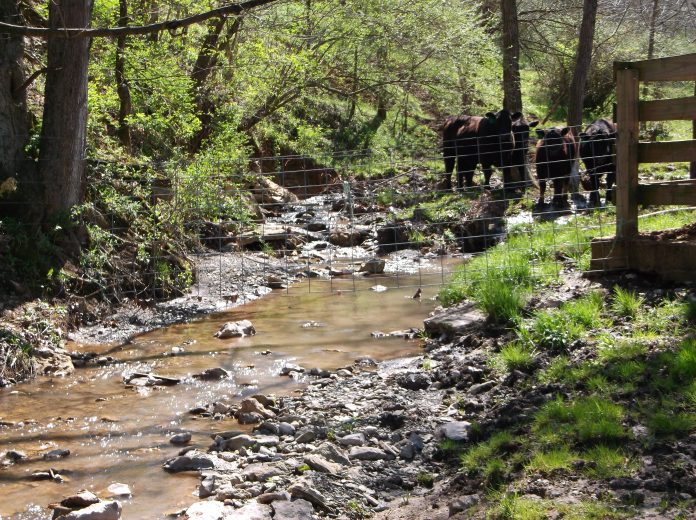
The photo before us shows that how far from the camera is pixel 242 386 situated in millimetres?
7391

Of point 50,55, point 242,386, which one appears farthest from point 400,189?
point 242,386

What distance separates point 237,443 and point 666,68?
476 centimetres

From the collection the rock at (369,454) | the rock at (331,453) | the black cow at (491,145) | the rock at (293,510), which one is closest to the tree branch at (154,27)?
the rock at (331,453)

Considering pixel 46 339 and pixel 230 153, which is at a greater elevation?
pixel 230 153

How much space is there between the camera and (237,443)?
5727 mm

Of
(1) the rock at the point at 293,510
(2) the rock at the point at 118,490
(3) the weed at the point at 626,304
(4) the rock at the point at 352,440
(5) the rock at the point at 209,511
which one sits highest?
(3) the weed at the point at 626,304

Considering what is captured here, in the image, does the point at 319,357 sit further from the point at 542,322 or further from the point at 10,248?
the point at 10,248

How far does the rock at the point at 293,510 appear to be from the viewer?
4.42 metres

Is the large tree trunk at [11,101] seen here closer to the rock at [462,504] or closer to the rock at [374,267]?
the rock at [374,267]

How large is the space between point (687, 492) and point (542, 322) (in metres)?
2.63

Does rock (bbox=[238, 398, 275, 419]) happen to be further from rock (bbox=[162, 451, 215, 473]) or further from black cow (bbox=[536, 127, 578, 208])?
black cow (bbox=[536, 127, 578, 208])

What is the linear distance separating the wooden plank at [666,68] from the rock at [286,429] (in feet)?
13.8

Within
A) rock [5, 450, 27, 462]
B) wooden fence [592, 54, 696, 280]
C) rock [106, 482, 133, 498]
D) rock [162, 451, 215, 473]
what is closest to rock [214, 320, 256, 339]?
rock [5, 450, 27, 462]

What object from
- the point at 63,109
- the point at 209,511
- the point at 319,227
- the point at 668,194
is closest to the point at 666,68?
the point at 668,194
